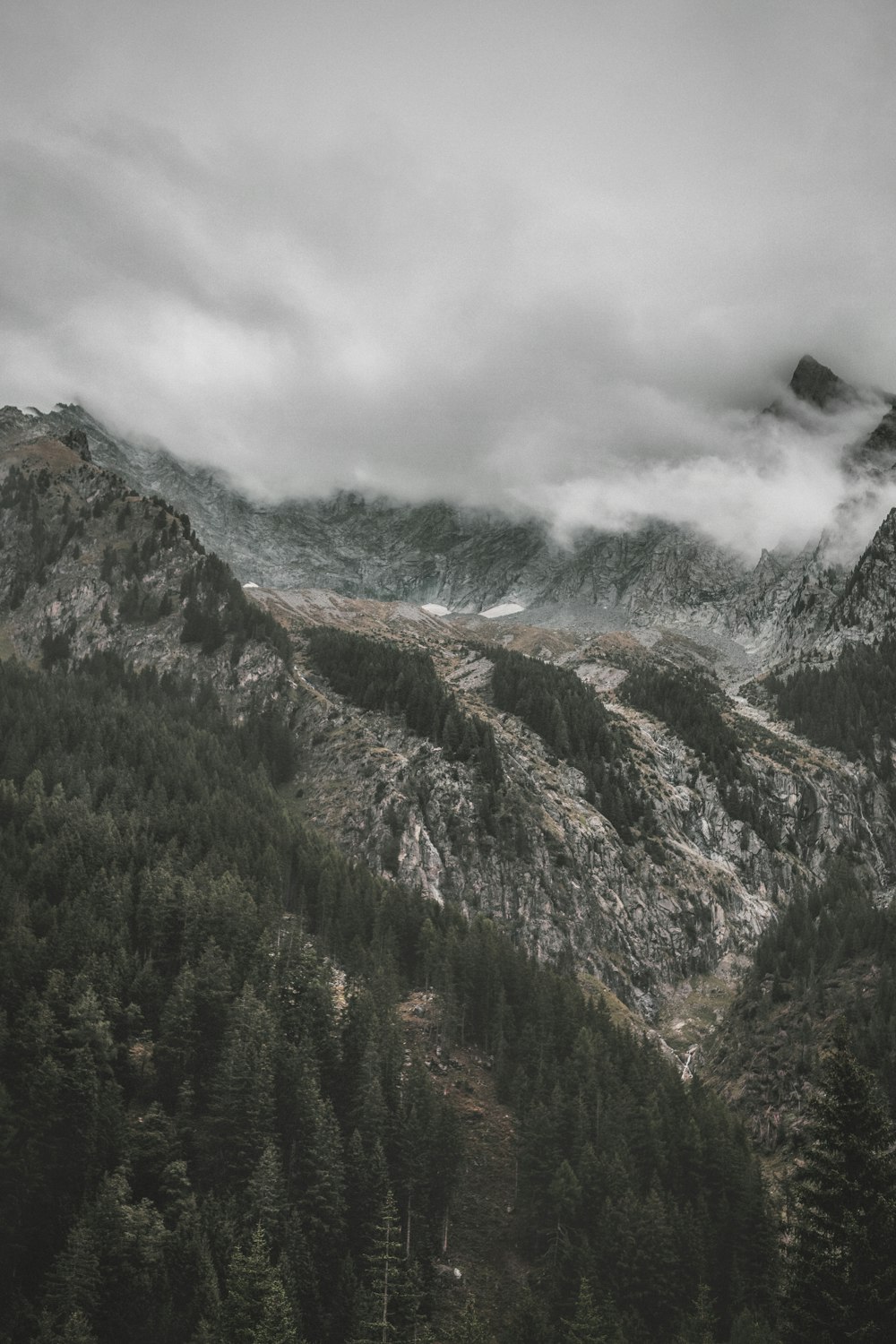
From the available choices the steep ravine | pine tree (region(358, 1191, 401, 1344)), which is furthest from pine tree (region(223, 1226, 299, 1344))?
the steep ravine

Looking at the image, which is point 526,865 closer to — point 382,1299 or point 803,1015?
point 803,1015

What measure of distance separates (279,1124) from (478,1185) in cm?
2085

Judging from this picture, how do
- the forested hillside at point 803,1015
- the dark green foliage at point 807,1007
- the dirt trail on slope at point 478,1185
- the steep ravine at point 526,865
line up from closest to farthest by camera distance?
the dirt trail on slope at point 478,1185 < the forested hillside at point 803,1015 < the dark green foliage at point 807,1007 < the steep ravine at point 526,865

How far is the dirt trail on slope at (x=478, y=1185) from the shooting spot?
73.1m

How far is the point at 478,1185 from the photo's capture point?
8319 cm

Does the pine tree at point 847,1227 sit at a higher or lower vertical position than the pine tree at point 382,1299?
higher

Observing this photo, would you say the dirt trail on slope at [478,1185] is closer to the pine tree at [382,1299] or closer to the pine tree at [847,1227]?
the pine tree at [382,1299]

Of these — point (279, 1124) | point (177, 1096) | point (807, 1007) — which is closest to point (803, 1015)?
point (807, 1007)

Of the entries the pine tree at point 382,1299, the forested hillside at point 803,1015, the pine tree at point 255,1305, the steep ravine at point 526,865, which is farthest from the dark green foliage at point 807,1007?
the pine tree at point 255,1305

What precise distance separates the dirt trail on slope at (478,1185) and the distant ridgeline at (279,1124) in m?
1.99

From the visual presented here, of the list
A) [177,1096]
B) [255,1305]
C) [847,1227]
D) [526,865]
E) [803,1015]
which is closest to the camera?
[847,1227]

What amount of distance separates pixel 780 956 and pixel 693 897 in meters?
74.2

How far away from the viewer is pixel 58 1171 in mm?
66500

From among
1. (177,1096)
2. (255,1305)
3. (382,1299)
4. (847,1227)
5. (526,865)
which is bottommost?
(255,1305)
